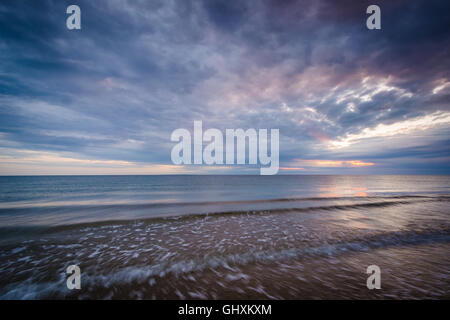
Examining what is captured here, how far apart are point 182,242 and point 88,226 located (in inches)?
269

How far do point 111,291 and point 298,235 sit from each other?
776 cm

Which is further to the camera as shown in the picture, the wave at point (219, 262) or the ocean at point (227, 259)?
the wave at point (219, 262)

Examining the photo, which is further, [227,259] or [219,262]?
[227,259]

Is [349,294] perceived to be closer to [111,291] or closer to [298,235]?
[298,235]

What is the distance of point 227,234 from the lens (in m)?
8.77

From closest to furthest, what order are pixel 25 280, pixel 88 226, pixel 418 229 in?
pixel 25 280, pixel 418 229, pixel 88 226

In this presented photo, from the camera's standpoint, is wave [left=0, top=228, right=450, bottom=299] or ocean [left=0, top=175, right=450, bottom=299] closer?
ocean [left=0, top=175, right=450, bottom=299]
